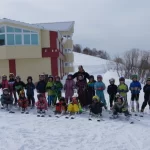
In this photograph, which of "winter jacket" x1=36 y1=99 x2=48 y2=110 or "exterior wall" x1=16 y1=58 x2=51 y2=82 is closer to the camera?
"winter jacket" x1=36 y1=99 x2=48 y2=110

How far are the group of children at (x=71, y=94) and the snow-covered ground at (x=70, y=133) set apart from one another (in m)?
0.71

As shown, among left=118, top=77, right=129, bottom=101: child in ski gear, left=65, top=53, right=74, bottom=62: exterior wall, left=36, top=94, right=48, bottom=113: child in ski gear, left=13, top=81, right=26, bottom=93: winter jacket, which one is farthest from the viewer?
left=65, top=53, right=74, bottom=62: exterior wall

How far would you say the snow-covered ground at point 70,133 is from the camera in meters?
6.78

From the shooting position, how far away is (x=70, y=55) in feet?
121

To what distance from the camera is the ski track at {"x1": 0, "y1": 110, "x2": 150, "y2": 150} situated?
22.3 feet

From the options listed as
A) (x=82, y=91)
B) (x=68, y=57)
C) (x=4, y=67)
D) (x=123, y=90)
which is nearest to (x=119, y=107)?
(x=123, y=90)

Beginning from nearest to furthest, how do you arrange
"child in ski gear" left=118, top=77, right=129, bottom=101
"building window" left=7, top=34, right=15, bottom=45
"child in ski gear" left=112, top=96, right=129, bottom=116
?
"child in ski gear" left=112, top=96, right=129, bottom=116 → "child in ski gear" left=118, top=77, right=129, bottom=101 → "building window" left=7, top=34, right=15, bottom=45

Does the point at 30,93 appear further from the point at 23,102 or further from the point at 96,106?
the point at 96,106

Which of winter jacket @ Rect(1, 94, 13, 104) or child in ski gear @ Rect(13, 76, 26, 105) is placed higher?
child in ski gear @ Rect(13, 76, 26, 105)

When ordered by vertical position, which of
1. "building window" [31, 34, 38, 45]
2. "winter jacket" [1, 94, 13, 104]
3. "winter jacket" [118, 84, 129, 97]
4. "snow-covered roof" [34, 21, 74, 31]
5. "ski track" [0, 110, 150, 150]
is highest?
"snow-covered roof" [34, 21, 74, 31]

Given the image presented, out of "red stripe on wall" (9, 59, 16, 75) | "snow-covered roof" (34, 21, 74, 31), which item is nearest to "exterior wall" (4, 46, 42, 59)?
"red stripe on wall" (9, 59, 16, 75)

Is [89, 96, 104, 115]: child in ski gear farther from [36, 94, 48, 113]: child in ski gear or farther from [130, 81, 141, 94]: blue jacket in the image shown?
[36, 94, 48, 113]: child in ski gear

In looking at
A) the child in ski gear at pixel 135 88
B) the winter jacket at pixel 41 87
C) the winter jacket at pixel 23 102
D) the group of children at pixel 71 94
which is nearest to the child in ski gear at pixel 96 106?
the group of children at pixel 71 94

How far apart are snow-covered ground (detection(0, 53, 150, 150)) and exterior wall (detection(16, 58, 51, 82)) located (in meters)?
15.4
